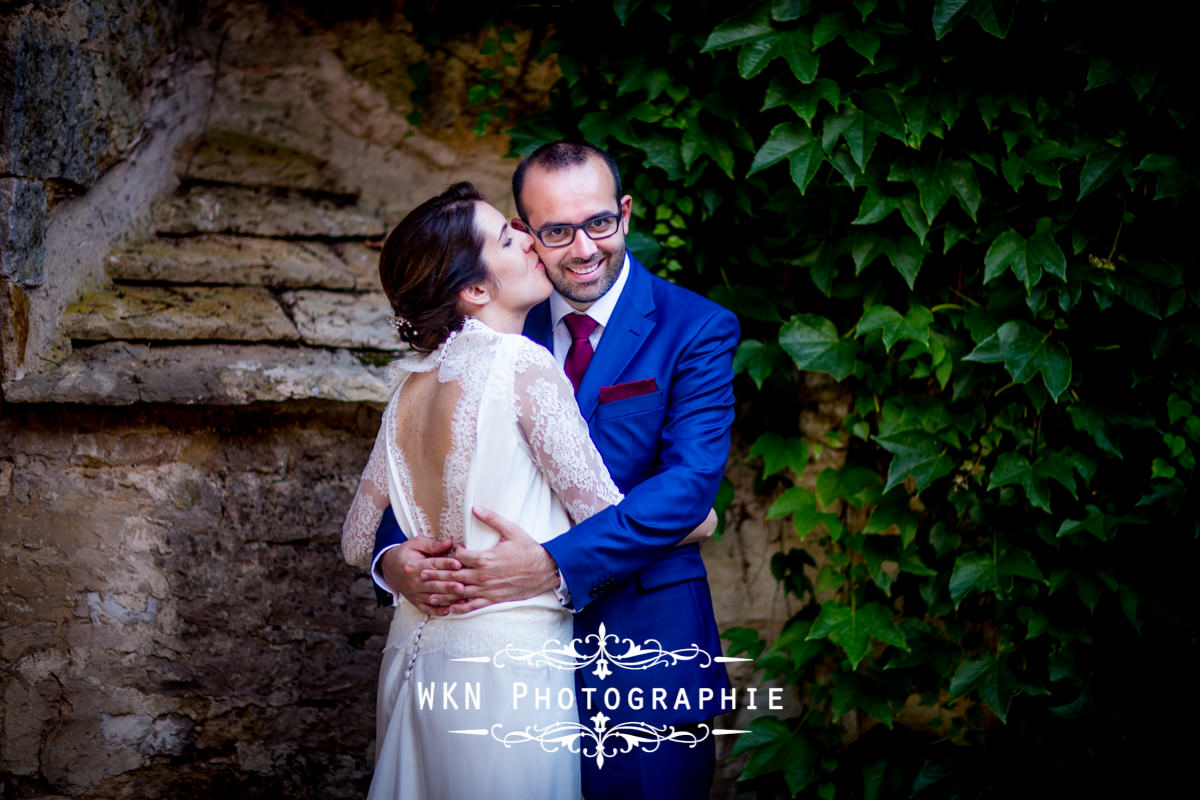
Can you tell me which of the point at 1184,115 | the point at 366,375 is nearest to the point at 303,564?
the point at 366,375

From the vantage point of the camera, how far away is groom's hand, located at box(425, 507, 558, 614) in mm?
2061

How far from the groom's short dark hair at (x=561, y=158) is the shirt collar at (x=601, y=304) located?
0.18 m

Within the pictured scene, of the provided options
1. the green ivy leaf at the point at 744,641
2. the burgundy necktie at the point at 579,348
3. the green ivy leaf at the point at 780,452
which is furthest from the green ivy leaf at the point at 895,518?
the burgundy necktie at the point at 579,348

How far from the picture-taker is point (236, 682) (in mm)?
3100

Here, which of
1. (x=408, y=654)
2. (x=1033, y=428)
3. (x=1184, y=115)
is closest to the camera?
(x=408, y=654)

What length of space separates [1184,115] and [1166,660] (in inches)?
62.8

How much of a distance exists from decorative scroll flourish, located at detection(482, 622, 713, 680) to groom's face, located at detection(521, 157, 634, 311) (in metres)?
0.82

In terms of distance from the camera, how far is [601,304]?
2.44m

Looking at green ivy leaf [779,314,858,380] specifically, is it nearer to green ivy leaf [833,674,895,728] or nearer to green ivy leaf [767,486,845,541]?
green ivy leaf [767,486,845,541]

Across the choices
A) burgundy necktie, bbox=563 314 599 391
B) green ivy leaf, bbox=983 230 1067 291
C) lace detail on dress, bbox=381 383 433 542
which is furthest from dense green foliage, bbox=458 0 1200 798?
lace detail on dress, bbox=381 383 433 542

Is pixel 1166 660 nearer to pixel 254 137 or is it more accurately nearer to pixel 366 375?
pixel 366 375

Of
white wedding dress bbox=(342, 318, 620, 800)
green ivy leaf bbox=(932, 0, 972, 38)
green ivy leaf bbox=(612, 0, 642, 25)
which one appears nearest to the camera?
white wedding dress bbox=(342, 318, 620, 800)

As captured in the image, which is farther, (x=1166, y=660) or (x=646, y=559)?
(x=1166, y=660)

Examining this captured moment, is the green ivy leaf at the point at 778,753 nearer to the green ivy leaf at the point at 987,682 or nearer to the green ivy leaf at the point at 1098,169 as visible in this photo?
the green ivy leaf at the point at 987,682
